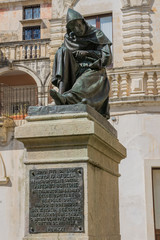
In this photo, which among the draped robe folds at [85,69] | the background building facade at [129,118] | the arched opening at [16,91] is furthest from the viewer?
the arched opening at [16,91]

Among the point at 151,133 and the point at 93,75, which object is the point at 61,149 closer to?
the point at 93,75

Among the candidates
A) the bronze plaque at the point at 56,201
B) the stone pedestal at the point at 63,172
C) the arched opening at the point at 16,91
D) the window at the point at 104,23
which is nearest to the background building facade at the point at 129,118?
the window at the point at 104,23

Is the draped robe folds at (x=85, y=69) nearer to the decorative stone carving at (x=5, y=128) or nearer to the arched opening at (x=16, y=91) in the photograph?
the decorative stone carving at (x=5, y=128)

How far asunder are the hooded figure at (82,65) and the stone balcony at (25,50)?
14667mm

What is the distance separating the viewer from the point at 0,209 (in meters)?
Answer: 14.9

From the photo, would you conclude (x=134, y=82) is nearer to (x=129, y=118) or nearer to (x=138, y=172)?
(x=129, y=118)

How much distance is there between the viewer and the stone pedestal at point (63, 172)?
5066mm

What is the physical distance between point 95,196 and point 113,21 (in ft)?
35.9

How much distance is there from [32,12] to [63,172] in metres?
21.3

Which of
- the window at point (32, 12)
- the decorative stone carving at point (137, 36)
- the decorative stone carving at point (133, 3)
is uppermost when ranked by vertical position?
the window at point (32, 12)

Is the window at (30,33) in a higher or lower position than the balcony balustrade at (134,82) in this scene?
higher

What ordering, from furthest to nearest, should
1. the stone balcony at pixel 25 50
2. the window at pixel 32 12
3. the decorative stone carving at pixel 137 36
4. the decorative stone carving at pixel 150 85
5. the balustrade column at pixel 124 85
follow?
the window at pixel 32 12
the stone balcony at pixel 25 50
the decorative stone carving at pixel 137 36
the balustrade column at pixel 124 85
the decorative stone carving at pixel 150 85

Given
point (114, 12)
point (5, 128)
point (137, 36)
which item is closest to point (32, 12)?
point (114, 12)

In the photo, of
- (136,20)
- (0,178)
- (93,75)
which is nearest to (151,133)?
(136,20)
